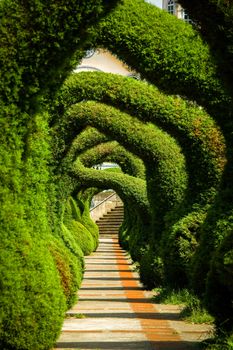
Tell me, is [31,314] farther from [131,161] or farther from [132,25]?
[131,161]

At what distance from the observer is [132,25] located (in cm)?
1081

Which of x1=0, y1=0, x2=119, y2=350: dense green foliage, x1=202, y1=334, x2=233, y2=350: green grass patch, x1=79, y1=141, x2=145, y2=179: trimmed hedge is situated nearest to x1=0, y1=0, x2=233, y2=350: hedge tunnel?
x1=0, y1=0, x2=119, y2=350: dense green foliage

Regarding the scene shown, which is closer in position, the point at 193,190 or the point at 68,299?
the point at 68,299

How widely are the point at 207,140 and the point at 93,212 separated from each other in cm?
4616

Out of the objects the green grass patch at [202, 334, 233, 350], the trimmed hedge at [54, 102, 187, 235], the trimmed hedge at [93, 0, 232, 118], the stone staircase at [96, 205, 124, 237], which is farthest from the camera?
the stone staircase at [96, 205, 124, 237]

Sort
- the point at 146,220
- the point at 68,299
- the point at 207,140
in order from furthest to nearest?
the point at 146,220, the point at 207,140, the point at 68,299

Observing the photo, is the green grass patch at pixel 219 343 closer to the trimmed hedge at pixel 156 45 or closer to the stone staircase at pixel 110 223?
the trimmed hedge at pixel 156 45

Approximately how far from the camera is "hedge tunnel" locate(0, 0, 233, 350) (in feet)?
22.8

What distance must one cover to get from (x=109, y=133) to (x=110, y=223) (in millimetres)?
45025

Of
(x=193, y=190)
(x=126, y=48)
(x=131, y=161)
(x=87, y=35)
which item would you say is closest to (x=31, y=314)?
(x=87, y=35)

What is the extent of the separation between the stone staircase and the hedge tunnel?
133ft

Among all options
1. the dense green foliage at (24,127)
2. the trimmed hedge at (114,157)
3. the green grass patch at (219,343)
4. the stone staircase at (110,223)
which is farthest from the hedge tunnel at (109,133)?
the stone staircase at (110,223)

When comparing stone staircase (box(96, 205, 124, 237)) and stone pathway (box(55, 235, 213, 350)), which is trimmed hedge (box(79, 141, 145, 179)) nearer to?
stone pathway (box(55, 235, 213, 350))

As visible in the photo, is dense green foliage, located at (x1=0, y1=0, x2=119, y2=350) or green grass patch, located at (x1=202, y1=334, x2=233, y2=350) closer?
dense green foliage, located at (x1=0, y1=0, x2=119, y2=350)
